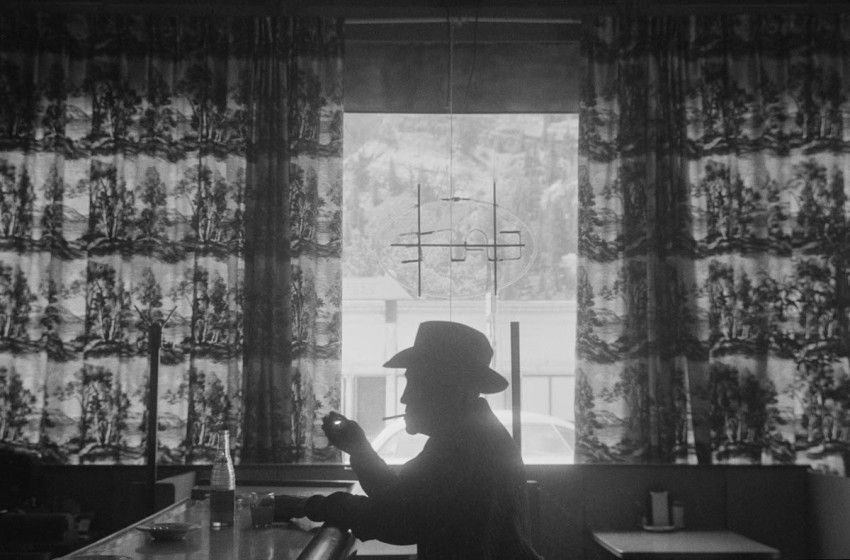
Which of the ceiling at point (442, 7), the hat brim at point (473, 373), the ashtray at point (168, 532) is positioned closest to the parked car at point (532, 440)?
the ceiling at point (442, 7)

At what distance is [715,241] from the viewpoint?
523cm

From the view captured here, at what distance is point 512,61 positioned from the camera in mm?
5633

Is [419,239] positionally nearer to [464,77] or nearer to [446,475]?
[464,77]

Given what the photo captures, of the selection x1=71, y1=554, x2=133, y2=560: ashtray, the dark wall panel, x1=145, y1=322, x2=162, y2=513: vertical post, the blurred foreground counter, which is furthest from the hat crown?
the dark wall panel

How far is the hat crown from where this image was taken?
2504 mm

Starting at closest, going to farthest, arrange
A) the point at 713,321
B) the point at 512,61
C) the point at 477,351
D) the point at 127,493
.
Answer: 1. the point at 477,351
2. the point at 127,493
3. the point at 713,321
4. the point at 512,61

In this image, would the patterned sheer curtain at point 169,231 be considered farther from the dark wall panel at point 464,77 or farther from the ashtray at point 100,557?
the ashtray at point 100,557

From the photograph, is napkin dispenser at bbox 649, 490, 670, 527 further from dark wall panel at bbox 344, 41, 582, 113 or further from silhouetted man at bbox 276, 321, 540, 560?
silhouetted man at bbox 276, 321, 540, 560

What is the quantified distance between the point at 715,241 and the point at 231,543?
3693 millimetres

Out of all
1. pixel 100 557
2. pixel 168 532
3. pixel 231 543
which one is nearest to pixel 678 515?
pixel 231 543

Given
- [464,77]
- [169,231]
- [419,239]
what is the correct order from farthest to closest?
[464,77], [419,239], [169,231]

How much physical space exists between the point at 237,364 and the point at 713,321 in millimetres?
2690

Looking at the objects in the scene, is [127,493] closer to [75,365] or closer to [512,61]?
[75,365]

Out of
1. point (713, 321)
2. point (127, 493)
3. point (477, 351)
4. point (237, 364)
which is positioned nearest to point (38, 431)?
point (127, 493)
